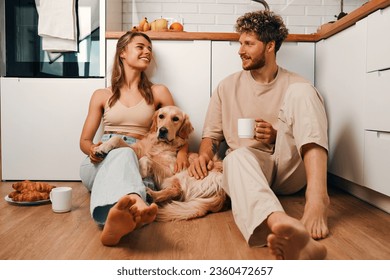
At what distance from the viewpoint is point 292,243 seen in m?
1.09

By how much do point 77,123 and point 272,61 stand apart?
1.24m

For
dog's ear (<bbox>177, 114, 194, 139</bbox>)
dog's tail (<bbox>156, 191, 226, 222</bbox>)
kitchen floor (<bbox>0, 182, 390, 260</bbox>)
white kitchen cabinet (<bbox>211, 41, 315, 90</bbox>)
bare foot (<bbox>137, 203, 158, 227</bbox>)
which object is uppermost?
white kitchen cabinet (<bbox>211, 41, 315, 90</bbox>)

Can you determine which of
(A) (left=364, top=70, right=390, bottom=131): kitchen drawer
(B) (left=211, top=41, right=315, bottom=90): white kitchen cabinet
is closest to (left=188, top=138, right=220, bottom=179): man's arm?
(B) (left=211, top=41, right=315, bottom=90): white kitchen cabinet

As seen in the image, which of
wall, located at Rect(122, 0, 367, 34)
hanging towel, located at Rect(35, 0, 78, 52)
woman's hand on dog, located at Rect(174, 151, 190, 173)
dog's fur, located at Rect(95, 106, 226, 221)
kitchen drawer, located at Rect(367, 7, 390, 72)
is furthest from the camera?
wall, located at Rect(122, 0, 367, 34)

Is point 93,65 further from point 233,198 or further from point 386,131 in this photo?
point 386,131

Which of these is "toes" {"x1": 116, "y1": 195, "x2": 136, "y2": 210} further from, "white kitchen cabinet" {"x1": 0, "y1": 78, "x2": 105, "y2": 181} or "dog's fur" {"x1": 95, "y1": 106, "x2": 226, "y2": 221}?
"white kitchen cabinet" {"x1": 0, "y1": 78, "x2": 105, "y2": 181}

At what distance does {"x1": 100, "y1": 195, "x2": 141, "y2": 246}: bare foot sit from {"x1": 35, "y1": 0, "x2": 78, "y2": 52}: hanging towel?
5.11ft

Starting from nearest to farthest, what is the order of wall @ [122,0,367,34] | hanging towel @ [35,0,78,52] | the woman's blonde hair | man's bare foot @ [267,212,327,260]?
1. man's bare foot @ [267,212,327,260]
2. the woman's blonde hair
3. hanging towel @ [35,0,78,52]
4. wall @ [122,0,367,34]

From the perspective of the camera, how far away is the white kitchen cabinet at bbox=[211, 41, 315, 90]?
8.08ft

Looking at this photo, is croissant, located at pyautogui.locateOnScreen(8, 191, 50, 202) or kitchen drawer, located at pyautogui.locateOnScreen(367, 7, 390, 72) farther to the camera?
croissant, located at pyautogui.locateOnScreen(8, 191, 50, 202)

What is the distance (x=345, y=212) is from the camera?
5.99 ft

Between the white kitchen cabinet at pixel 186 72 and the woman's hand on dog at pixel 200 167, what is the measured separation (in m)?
0.53

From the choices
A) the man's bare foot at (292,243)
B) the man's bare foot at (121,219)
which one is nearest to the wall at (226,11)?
the man's bare foot at (121,219)

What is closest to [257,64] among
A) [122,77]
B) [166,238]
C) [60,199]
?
[122,77]
